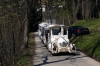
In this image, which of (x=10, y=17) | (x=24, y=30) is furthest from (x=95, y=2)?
(x=10, y=17)

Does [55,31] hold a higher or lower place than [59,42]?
higher

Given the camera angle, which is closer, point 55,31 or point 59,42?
point 59,42

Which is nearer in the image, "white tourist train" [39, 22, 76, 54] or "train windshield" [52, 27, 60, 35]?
"white tourist train" [39, 22, 76, 54]

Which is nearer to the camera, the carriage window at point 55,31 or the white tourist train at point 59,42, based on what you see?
the white tourist train at point 59,42

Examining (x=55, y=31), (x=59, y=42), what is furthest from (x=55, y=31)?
(x=59, y=42)

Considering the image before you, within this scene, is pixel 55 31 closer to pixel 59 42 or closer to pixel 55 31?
pixel 55 31

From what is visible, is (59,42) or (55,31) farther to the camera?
(55,31)

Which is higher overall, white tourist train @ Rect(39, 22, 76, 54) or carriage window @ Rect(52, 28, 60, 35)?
carriage window @ Rect(52, 28, 60, 35)

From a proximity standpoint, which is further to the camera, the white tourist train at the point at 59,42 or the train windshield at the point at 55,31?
Answer: the train windshield at the point at 55,31

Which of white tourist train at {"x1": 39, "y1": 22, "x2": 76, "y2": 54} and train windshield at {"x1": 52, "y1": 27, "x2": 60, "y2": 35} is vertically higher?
train windshield at {"x1": 52, "y1": 27, "x2": 60, "y2": 35}

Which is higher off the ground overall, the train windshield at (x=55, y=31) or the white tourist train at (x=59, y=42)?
the train windshield at (x=55, y=31)

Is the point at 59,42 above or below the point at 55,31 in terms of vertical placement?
below

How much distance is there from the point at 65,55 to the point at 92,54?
2380 millimetres

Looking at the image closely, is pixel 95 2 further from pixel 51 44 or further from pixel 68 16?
pixel 51 44
